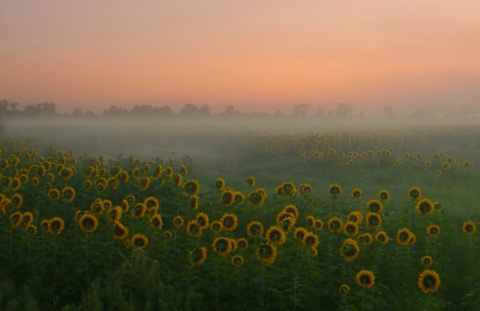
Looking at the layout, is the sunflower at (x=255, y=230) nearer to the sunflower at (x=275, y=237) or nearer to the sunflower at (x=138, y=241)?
the sunflower at (x=275, y=237)

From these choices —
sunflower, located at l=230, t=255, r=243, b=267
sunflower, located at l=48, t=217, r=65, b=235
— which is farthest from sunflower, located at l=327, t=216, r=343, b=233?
sunflower, located at l=48, t=217, r=65, b=235

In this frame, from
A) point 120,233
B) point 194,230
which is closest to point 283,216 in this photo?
point 194,230

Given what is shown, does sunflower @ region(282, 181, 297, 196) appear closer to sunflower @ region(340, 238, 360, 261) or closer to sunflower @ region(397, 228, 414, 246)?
sunflower @ region(397, 228, 414, 246)

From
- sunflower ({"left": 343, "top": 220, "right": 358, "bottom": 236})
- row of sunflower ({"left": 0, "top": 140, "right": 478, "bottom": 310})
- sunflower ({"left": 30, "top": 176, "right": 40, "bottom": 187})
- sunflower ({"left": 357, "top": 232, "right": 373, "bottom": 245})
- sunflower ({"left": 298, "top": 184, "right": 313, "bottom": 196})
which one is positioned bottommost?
row of sunflower ({"left": 0, "top": 140, "right": 478, "bottom": 310})

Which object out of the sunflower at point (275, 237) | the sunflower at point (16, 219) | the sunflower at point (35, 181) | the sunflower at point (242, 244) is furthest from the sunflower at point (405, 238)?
the sunflower at point (35, 181)

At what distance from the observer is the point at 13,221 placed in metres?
6.29

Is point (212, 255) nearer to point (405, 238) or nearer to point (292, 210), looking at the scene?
point (292, 210)

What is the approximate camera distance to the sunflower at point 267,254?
532 centimetres

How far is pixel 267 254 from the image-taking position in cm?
536

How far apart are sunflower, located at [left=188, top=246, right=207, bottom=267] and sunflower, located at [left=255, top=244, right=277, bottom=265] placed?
69 centimetres

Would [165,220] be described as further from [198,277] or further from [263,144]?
[263,144]

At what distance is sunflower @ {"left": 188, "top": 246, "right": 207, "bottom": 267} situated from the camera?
5.60m

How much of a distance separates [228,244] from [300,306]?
43.0 inches

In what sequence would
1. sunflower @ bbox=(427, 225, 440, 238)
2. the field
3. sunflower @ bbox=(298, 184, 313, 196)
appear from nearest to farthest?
the field, sunflower @ bbox=(427, 225, 440, 238), sunflower @ bbox=(298, 184, 313, 196)
